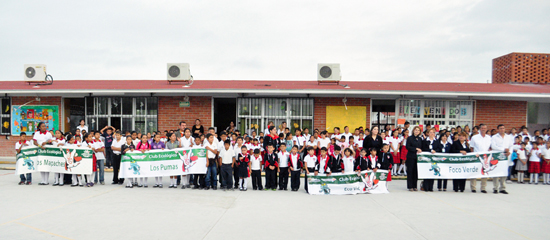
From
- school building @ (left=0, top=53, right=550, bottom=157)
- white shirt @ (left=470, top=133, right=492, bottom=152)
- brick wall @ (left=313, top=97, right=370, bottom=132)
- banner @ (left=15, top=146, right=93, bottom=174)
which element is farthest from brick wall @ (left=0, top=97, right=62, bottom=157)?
white shirt @ (left=470, top=133, right=492, bottom=152)

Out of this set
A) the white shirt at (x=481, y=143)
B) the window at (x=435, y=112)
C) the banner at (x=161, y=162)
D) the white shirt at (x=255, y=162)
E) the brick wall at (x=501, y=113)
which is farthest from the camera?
the window at (x=435, y=112)

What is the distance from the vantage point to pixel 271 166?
8.53 m

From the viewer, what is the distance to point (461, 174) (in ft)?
28.5

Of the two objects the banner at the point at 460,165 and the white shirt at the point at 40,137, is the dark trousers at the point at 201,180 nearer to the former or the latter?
the white shirt at the point at 40,137

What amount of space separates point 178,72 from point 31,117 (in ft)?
21.3

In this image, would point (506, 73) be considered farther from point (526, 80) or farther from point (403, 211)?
point (403, 211)

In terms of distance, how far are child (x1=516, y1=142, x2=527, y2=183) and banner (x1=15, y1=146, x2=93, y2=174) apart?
12895mm

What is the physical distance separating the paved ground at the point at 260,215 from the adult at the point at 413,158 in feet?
1.64

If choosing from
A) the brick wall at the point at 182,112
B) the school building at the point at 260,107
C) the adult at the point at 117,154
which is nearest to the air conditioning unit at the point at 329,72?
the school building at the point at 260,107

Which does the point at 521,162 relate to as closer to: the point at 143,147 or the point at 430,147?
the point at 430,147

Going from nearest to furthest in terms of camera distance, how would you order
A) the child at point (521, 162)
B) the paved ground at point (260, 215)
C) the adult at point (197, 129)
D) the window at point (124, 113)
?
the paved ground at point (260, 215)
the child at point (521, 162)
the adult at point (197, 129)
the window at point (124, 113)

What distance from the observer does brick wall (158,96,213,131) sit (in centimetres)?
1316

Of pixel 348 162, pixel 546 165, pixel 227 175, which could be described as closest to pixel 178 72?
pixel 227 175

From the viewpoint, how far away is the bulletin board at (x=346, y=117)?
12867 mm
